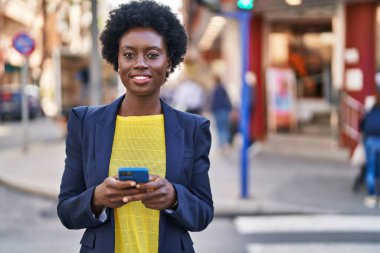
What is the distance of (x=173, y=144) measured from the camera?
2.36 metres

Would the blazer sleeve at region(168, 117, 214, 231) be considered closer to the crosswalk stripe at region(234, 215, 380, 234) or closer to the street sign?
the crosswalk stripe at region(234, 215, 380, 234)

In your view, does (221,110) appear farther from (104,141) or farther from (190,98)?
(104,141)

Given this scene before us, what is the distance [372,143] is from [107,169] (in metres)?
7.19

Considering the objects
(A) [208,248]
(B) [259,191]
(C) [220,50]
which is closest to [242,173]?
(B) [259,191]

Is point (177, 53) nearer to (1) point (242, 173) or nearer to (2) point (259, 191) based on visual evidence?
(1) point (242, 173)

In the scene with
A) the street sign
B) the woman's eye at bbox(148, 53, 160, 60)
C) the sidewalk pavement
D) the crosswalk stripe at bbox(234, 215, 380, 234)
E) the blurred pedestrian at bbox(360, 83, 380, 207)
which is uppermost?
the street sign

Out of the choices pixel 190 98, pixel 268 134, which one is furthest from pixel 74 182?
pixel 268 134

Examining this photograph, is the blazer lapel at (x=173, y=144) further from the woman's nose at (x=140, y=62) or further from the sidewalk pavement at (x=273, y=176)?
the sidewalk pavement at (x=273, y=176)

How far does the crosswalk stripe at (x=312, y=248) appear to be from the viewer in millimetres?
6645

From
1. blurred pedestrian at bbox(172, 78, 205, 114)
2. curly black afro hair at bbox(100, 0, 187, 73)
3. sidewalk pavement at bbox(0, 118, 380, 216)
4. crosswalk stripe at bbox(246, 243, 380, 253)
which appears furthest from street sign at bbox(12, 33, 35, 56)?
curly black afro hair at bbox(100, 0, 187, 73)

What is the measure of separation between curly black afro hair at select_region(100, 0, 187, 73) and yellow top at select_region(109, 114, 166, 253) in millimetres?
262

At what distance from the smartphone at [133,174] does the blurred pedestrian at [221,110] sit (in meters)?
12.8

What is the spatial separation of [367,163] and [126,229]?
741 cm

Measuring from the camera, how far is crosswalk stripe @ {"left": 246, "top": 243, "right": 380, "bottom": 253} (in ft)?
21.8
